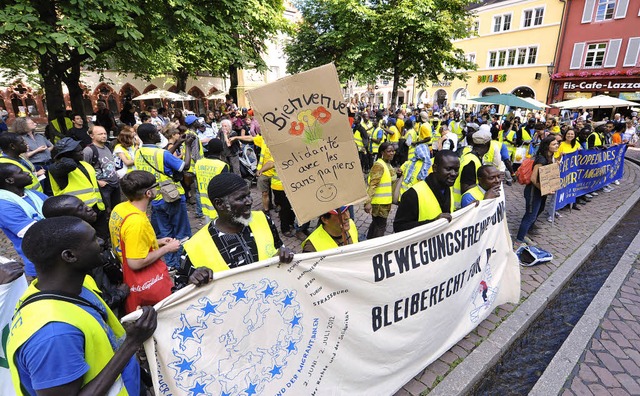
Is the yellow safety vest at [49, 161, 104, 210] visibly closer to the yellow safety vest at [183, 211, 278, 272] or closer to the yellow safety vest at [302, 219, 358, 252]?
the yellow safety vest at [183, 211, 278, 272]

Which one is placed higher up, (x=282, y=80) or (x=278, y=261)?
(x=282, y=80)

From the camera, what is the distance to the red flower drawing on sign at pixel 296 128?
2.25 m

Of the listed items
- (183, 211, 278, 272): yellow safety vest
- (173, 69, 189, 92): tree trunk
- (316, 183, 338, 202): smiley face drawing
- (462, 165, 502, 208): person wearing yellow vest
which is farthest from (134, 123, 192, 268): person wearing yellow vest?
(173, 69, 189, 92): tree trunk

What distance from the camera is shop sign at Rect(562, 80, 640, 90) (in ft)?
83.7

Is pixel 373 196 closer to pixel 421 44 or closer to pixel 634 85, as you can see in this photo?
pixel 421 44

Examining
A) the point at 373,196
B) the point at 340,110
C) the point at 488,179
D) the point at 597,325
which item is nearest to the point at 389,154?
the point at 373,196

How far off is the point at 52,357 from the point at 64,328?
0.11 metres

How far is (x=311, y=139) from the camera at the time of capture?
233cm

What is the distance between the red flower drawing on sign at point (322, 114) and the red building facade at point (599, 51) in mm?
33875

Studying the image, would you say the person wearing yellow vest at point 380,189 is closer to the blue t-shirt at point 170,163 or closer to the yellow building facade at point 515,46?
the blue t-shirt at point 170,163

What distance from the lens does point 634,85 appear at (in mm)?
25297

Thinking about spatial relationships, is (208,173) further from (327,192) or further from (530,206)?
(530,206)

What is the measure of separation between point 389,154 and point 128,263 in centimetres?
383

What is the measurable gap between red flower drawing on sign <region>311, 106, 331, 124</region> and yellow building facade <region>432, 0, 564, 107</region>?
1108 inches
